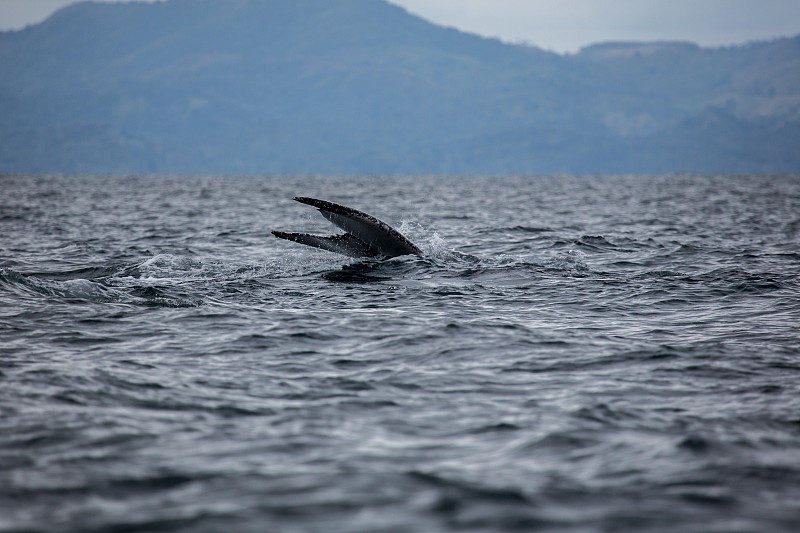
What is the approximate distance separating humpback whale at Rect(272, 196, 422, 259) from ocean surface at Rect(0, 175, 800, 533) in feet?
1.46

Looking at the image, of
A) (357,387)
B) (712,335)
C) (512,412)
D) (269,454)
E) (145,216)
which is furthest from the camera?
(145,216)

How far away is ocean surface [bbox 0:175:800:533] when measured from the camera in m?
5.39

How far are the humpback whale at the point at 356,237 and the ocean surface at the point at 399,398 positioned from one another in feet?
1.46

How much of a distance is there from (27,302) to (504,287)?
8661 mm

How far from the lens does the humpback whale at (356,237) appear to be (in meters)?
15.2

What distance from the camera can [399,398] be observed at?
7.95 meters

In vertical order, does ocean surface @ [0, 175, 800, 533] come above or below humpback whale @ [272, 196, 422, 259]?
below

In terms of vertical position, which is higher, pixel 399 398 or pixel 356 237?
pixel 356 237

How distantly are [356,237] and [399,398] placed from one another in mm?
9149

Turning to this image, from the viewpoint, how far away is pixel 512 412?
7562mm

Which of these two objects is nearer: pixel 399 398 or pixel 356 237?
pixel 399 398

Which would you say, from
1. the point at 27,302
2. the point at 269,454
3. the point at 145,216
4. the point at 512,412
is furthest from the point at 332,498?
the point at 145,216

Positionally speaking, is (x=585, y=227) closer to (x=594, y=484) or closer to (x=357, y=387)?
(x=357, y=387)

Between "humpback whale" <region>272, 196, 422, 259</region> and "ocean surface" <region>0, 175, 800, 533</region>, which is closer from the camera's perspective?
"ocean surface" <region>0, 175, 800, 533</region>
